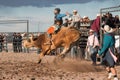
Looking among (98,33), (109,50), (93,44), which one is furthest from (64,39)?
(109,50)

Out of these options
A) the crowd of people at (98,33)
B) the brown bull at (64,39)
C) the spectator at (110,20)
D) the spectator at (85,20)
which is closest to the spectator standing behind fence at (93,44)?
the crowd of people at (98,33)

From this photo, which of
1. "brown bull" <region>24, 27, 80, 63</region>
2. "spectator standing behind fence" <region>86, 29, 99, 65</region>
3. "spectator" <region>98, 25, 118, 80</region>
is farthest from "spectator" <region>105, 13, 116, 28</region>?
"spectator" <region>98, 25, 118, 80</region>

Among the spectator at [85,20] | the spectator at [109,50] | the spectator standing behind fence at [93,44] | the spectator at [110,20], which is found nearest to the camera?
the spectator at [109,50]

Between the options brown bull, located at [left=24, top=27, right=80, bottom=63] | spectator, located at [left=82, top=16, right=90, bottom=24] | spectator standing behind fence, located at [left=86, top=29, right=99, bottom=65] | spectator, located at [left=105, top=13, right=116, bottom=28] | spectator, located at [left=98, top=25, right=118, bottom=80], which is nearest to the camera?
spectator, located at [left=98, top=25, right=118, bottom=80]

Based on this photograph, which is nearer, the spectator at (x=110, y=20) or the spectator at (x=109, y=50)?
the spectator at (x=109, y=50)

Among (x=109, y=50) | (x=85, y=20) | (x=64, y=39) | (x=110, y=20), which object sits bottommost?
(x=64, y=39)

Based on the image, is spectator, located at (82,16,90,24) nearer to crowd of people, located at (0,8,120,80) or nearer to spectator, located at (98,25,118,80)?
crowd of people, located at (0,8,120,80)

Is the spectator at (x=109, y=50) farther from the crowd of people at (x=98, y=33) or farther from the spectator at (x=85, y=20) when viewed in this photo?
the spectator at (x=85, y=20)

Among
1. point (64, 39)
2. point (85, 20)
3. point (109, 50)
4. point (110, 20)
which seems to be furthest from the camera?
point (85, 20)

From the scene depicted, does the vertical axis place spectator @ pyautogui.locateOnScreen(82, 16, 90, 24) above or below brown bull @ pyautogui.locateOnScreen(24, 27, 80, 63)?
above

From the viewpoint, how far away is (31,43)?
16.0 meters

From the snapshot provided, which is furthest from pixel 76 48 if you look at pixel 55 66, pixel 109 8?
pixel 55 66

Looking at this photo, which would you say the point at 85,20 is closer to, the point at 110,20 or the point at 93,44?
the point at 110,20

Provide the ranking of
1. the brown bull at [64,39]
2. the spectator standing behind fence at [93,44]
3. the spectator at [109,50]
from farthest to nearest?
1. the brown bull at [64,39]
2. the spectator standing behind fence at [93,44]
3. the spectator at [109,50]
